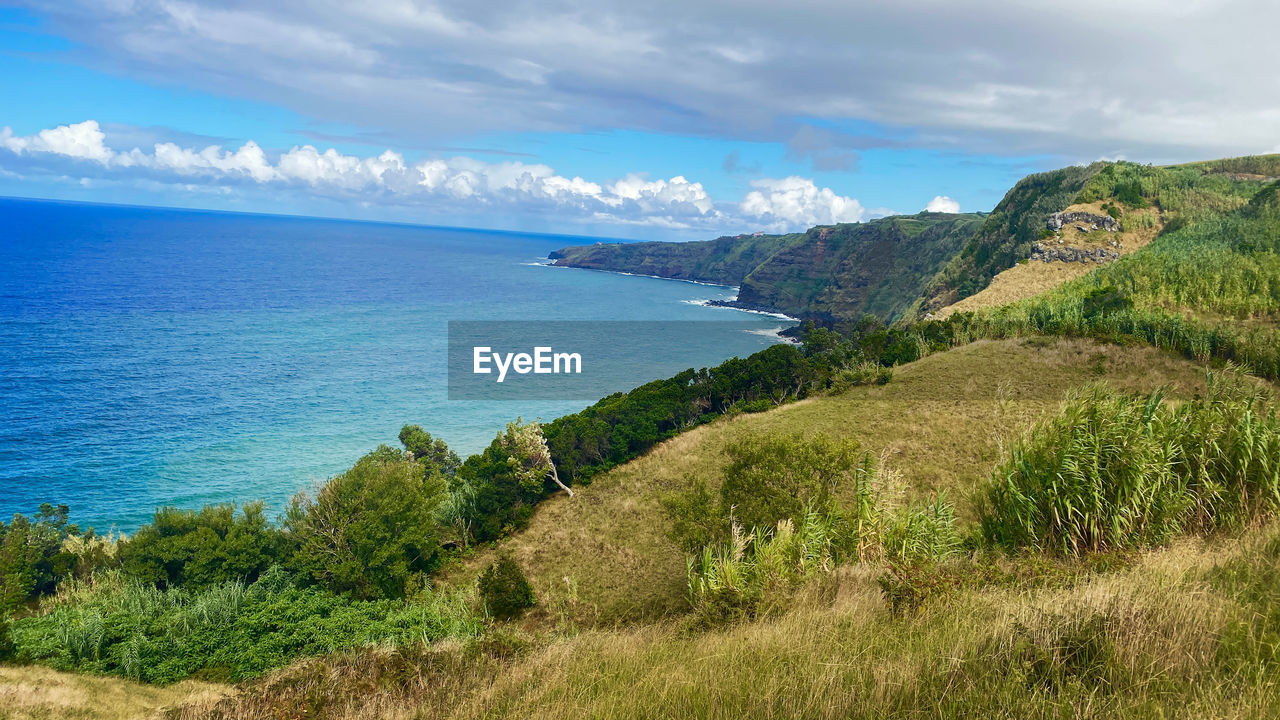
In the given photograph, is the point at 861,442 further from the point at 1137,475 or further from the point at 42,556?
the point at 42,556

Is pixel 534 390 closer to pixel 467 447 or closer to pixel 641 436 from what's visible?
pixel 467 447

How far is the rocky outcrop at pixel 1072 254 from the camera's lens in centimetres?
7012

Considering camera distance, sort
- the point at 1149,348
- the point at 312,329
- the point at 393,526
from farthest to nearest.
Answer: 1. the point at 312,329
2. the point at 1149,348
3. the point at 393,526

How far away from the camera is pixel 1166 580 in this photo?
693 centimetres

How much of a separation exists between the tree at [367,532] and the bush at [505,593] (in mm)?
5445

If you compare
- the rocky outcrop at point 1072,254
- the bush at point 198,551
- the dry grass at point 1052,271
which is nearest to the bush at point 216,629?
the bush at point 198,551

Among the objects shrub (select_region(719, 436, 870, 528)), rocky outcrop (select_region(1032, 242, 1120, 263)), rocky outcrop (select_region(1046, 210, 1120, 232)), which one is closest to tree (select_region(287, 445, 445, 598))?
shrub (select_region(719, 436, 870, 528))

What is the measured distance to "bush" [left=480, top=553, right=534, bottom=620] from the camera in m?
26.4

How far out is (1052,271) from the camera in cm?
6975

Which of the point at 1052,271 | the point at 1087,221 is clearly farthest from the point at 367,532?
the point at 1087,221

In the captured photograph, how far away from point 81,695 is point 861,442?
3407cm

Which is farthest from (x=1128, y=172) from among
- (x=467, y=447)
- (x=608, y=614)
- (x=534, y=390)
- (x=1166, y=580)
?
(x=1166, y=580)

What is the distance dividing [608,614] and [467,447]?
40.4 m

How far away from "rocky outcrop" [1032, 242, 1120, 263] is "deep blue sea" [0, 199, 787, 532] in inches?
1895
